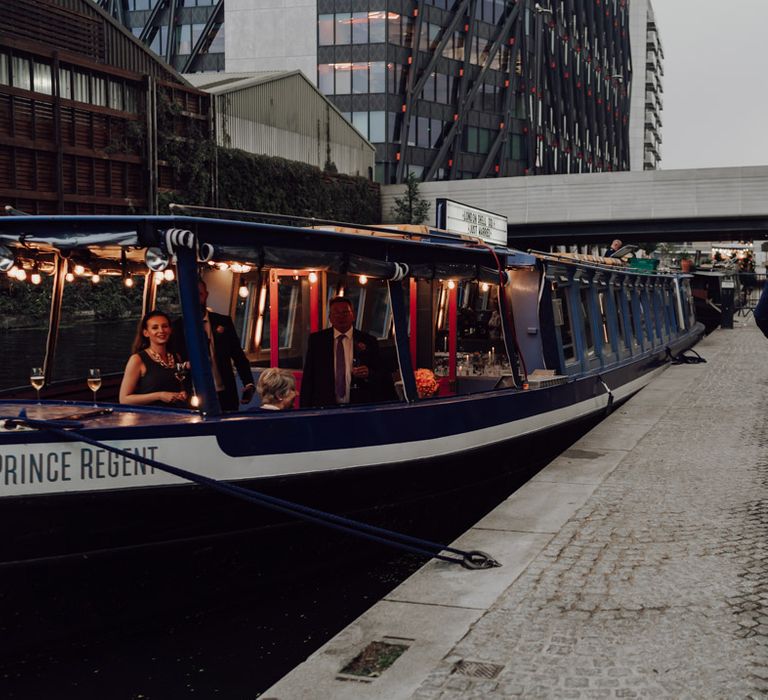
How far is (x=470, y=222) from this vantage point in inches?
441

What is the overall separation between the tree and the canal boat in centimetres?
4235

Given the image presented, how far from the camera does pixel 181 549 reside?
6398 mm

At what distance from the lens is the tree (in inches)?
2144

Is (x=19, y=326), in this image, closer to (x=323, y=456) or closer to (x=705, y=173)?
(x=323, y=456)

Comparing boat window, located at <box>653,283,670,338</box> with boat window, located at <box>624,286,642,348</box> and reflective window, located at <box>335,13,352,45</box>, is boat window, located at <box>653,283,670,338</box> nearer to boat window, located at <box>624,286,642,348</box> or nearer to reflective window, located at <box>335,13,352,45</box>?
boat window, located at <box>624,286,642,348</box>

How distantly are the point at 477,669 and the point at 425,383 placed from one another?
486cm

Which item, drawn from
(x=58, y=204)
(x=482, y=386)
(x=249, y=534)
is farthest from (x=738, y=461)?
(x=58, y=204)

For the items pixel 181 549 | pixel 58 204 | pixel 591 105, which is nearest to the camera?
pixel 181 549

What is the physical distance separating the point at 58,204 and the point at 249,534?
27.9 meters

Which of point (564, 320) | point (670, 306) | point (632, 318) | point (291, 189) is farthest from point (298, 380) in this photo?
point (291, 189)

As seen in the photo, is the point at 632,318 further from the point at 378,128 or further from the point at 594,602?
the point at 378,128

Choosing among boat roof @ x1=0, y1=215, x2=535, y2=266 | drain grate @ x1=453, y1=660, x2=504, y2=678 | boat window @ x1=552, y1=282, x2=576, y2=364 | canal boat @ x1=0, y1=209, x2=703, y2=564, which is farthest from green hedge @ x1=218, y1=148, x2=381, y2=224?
drain grate @ x1=453, y1=660, x2=504, y2=678

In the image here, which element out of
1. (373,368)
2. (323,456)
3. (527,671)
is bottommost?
(527,671)

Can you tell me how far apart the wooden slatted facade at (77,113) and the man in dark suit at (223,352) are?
25.4 m
